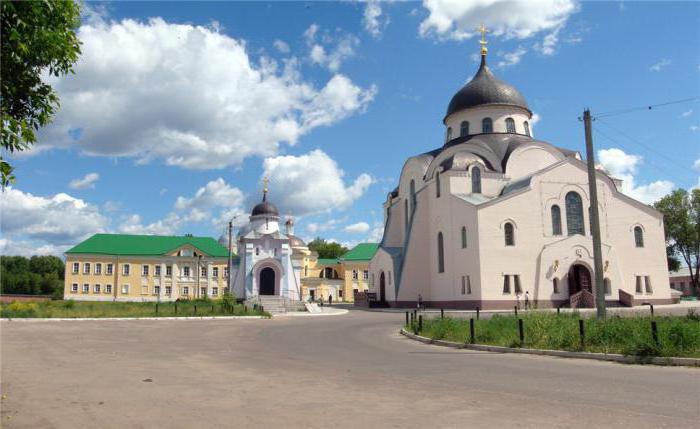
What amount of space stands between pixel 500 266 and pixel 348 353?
24420 mm

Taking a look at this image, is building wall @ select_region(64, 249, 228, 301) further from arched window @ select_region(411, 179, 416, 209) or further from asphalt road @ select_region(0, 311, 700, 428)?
asphalt road @ select_region(0, 311, 700, 428)

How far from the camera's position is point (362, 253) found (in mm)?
71250

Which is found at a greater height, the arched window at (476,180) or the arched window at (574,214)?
the arched window at (476,180)

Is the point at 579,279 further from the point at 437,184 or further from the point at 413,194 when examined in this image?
the point at 413,194

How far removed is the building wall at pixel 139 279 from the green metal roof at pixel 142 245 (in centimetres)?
67

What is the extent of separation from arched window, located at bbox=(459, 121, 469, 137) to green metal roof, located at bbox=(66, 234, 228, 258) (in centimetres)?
3138

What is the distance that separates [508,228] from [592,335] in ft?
82.1

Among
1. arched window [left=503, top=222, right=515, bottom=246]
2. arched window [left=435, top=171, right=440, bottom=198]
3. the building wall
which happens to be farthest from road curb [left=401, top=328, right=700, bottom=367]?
the building wall

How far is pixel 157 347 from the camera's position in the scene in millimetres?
15000

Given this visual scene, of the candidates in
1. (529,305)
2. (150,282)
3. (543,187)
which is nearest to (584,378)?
(529,305)

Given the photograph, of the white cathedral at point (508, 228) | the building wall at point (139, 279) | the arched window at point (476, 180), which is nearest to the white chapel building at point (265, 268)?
the white cathedral at point (508, 228)

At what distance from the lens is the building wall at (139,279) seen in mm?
58562

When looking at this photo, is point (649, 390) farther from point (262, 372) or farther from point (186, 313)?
point (186, 313)

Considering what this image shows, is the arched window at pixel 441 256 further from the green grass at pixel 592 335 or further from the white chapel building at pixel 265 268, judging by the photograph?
the green grass at pixel 592 335
